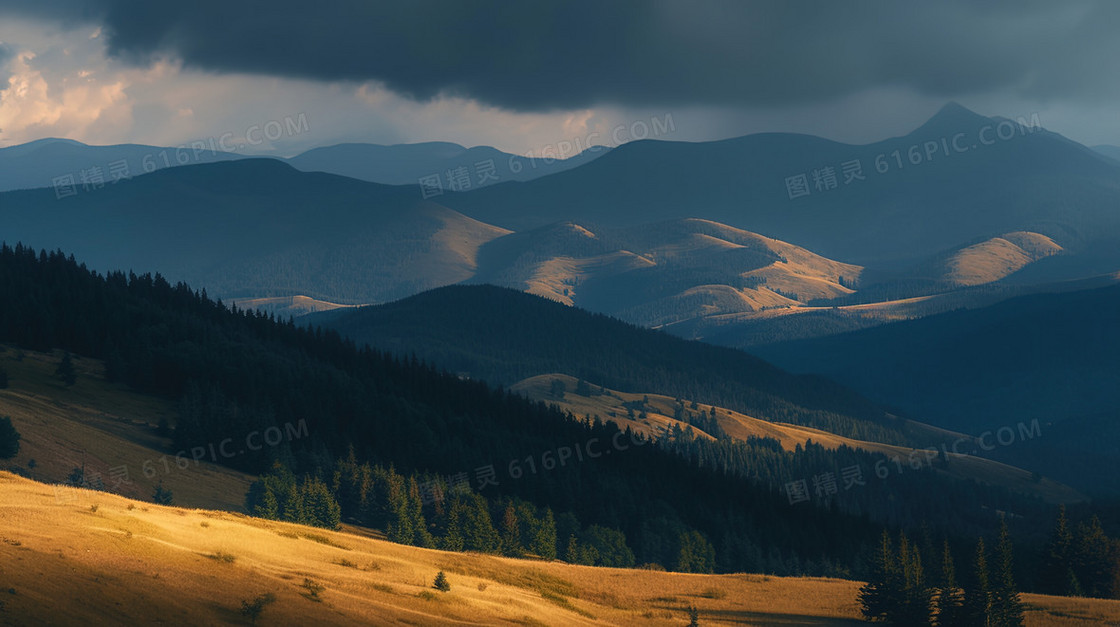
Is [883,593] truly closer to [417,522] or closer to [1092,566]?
[1092,566]

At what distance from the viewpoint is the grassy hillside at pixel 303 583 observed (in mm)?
38125

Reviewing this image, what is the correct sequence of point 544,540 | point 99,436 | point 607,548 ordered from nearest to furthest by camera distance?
point 99,436 < point 544,540 < point 607,548

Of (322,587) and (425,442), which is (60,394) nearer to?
(425,442)

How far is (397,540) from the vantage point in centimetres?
10475

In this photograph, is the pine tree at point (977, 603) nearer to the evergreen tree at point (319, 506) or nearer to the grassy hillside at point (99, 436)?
the evergreen tree at point (319, 506)

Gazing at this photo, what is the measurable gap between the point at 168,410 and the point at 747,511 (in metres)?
106

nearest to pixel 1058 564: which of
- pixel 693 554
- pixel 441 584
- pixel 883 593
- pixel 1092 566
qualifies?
pixel 1092 566

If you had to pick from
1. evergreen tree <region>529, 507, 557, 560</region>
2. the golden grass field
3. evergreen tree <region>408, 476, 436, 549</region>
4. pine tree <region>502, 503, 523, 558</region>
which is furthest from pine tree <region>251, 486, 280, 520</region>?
evergreen tree <region>529, 507, 557, 560</region>

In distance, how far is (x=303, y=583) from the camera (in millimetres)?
47188

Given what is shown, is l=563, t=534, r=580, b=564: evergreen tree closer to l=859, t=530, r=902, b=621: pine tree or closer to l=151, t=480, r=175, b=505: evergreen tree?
l=151, t=480, r=175, b=505: evergreen tree

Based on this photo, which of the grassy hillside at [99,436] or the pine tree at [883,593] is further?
the grassy hillside at [99,436]

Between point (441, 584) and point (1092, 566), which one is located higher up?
point (1092, 566)

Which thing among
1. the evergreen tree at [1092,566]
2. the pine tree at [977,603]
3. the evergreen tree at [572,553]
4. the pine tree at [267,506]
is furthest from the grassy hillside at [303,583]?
the evergreen tree at [572,553]

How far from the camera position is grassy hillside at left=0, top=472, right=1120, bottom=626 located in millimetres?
38125
